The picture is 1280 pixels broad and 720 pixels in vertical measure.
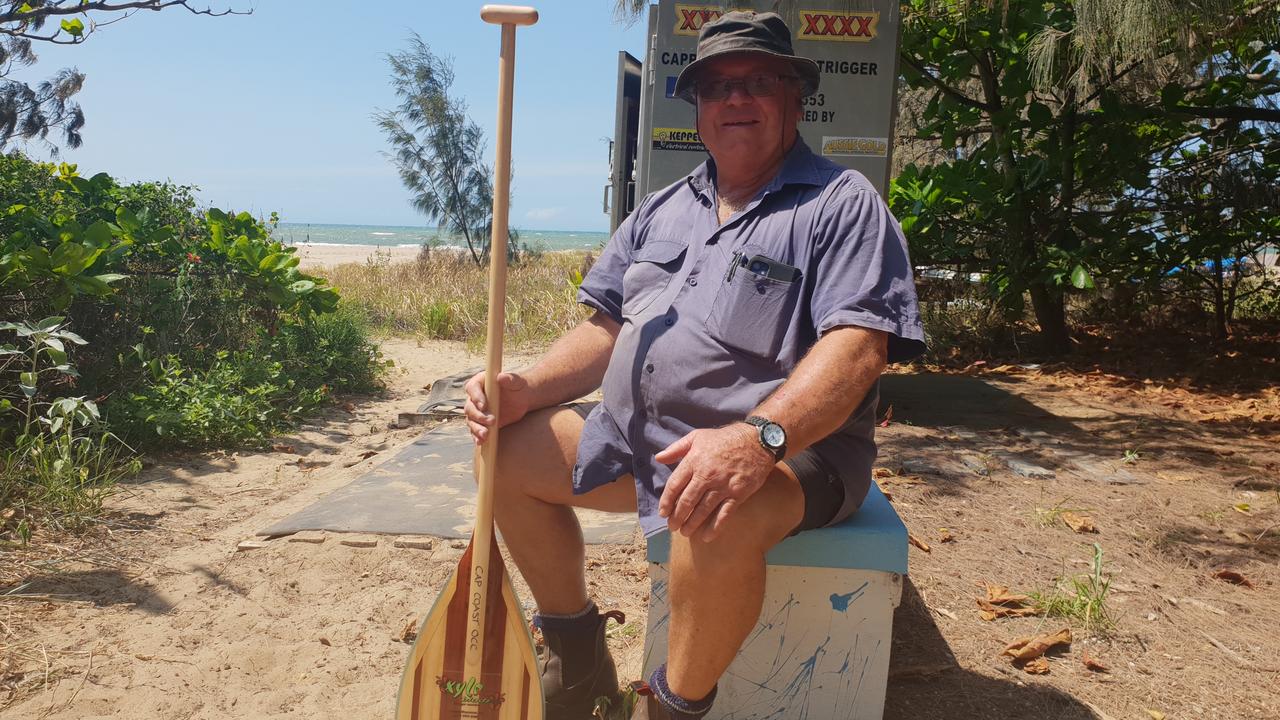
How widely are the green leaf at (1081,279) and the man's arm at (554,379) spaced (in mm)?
4592

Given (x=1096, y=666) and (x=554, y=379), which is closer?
(x=554, y=379)

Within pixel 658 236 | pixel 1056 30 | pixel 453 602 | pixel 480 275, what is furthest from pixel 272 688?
pixel 480 275

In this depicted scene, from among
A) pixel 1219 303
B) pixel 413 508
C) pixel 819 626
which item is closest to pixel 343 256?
pixel 1219 303

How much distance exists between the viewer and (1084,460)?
4562 mm

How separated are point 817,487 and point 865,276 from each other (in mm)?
440

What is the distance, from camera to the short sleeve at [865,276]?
1.84m

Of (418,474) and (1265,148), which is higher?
(1265,148)

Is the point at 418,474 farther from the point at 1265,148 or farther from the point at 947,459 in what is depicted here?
the point at 1265,148

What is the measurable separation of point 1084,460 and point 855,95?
87.6 inches

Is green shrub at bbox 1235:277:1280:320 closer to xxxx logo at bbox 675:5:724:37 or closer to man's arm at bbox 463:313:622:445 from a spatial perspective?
xxxx logo at bbox 675:5:724:37

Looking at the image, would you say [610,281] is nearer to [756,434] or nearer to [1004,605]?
[756,434]

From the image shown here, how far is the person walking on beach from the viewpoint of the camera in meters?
1.76

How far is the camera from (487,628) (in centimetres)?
207

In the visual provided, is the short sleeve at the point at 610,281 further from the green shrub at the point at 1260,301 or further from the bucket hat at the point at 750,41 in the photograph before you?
the green shrub at the point at 1260,301
